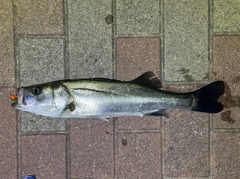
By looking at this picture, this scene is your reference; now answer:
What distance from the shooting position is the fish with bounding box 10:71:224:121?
3057 millimetres

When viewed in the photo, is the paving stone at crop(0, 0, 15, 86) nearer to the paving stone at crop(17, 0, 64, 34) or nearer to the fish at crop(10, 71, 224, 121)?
the paving stone at crop(17, 0, 64, 34)

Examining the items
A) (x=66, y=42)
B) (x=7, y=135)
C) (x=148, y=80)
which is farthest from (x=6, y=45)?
(x=148, y=80)

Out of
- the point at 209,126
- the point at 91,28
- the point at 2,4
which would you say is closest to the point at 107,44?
the point at 91,28

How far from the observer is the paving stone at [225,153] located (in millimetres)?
3691

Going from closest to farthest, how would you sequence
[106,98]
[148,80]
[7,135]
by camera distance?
[106,98] → [148,80] → [7,135]

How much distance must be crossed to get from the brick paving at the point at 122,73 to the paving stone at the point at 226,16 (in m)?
0.01

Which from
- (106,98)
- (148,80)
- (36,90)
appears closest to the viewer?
(36,90)

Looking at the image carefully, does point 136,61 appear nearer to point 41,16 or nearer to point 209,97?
point 209,97

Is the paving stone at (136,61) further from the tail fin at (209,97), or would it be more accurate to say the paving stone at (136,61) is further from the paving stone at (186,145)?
the tail fin at (209,97)

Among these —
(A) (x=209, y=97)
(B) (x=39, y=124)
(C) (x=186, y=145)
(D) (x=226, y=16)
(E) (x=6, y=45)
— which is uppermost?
(D) (x=226, y=16)

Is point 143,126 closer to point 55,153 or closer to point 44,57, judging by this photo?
point 55,153

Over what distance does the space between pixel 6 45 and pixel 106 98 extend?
4.78 ft

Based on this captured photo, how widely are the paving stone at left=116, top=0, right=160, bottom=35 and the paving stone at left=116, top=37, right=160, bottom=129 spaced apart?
0.11 metres

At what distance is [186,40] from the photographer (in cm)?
369
